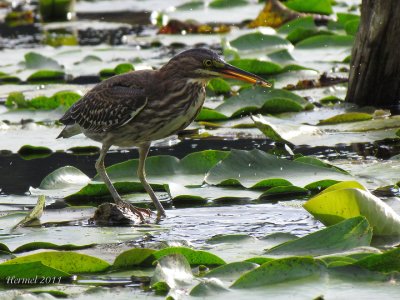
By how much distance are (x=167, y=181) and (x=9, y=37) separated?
755 centimetres

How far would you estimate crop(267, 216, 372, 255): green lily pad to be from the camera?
516 cm

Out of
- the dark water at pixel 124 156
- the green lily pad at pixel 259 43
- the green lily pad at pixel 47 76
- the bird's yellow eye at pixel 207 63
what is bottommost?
the dark water at pixel 124 156

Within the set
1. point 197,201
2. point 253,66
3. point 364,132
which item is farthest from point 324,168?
point 253,66

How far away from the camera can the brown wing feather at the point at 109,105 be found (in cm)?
714

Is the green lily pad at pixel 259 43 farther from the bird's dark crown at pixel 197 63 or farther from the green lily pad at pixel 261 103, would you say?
the bird's dark crown at pixel 197 63

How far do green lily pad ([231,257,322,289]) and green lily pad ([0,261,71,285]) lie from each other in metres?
0.94

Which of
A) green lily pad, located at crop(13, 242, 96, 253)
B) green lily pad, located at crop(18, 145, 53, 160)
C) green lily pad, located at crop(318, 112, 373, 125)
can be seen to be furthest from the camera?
green lily pad, located at crop(318, 112, 373, 125)

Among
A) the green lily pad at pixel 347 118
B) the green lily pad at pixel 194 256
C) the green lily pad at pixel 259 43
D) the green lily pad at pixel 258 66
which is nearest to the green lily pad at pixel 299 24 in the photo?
the green lily pad at pixel 259 43

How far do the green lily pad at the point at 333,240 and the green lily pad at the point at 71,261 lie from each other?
0.84 metres

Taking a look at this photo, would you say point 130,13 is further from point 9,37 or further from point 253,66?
point 253,66

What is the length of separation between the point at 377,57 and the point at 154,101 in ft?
8.84

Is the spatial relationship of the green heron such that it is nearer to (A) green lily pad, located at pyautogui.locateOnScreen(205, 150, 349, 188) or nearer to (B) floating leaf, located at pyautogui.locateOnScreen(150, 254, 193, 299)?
(A) green lily pad, located at pyautogui.locateOnScreen(205, 150, 349, 188)

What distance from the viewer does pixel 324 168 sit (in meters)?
6.89

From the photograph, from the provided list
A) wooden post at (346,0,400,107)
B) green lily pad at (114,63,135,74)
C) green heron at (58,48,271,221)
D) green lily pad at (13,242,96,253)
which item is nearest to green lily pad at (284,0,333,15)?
green lily pad at (114,63,135,74)
